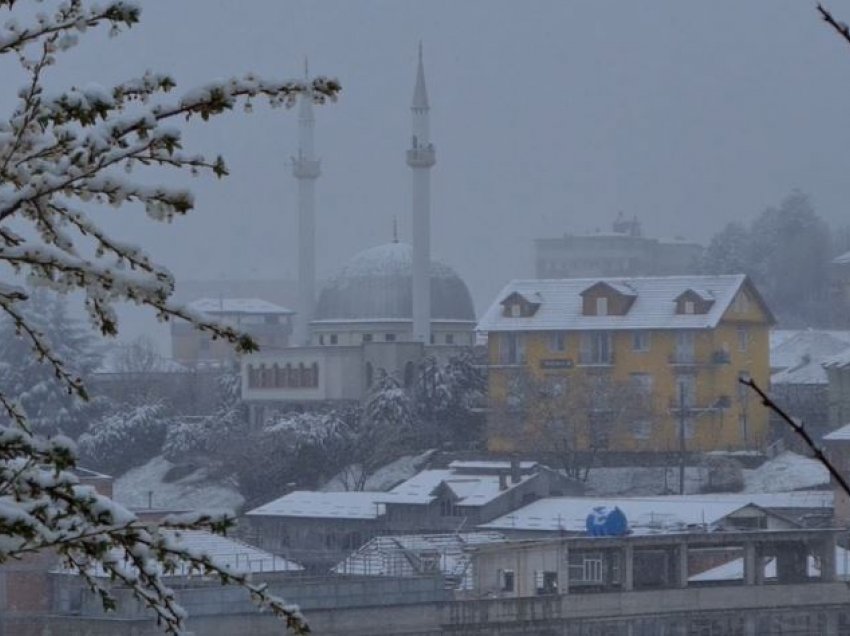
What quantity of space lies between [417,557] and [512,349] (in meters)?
14.6

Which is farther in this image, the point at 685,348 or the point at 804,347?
the point at 804,347

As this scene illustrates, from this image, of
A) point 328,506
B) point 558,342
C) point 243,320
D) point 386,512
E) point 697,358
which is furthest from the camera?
point 243,320

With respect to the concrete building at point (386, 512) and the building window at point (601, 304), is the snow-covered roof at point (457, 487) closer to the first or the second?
the concrete building at point (386, 512)

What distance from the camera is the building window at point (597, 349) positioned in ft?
161

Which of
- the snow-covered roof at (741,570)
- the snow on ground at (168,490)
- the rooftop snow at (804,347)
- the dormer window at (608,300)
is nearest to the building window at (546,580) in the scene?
the snow-covered roof at (741,570)

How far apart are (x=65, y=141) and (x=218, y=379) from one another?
5630cm

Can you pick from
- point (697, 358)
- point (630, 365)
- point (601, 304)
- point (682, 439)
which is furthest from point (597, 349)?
point (682, 439)

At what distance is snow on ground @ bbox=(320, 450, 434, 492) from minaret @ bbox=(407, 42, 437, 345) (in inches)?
417

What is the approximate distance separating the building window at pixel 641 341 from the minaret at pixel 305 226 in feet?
51.9

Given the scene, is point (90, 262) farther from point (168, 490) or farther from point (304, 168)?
point (304, 168)

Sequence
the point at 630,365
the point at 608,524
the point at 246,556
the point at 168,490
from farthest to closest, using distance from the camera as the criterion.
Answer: the point at 630,365, the point at 168,490, the point at 608,524, the point at 246,556

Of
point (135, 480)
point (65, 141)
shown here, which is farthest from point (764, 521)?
point (65, 141)

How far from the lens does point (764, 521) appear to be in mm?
37031

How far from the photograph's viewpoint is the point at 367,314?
62250 millimetres
